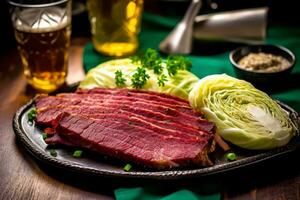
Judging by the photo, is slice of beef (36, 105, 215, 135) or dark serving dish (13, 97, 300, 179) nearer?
dark serving dish (13, 97, 300, 179)

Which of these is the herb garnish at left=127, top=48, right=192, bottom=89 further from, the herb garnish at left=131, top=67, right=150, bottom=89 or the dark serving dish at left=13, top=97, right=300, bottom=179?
the dark serving dish at left=13, top=97, right=300, bottom=179

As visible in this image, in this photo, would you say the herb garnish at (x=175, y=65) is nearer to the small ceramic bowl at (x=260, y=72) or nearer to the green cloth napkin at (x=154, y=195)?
the small ceramic bowl at (x=260, y=72)

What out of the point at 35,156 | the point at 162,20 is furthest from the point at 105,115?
the point at 162,20

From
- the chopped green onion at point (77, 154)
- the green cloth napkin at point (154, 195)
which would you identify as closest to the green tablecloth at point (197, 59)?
the green cloth napkin at point (154, 195)

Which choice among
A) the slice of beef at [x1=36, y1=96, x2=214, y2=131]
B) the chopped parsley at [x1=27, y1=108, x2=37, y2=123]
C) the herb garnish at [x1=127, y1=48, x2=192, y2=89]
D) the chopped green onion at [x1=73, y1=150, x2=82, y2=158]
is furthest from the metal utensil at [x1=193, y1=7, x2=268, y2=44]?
the chopped green onion at [x1=73, y1=150, x2=82, y2=158]

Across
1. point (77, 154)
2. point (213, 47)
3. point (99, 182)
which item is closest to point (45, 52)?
point (77, 154)

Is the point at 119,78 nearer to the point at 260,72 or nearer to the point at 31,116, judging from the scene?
the point at 31,116
